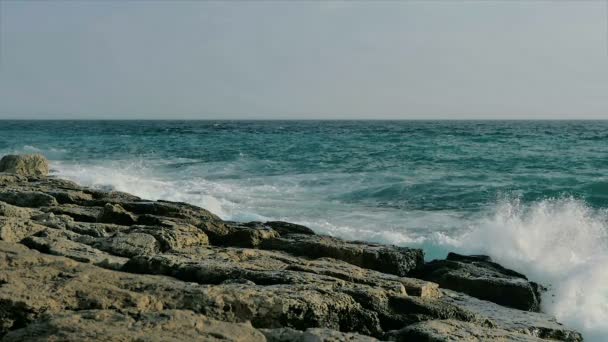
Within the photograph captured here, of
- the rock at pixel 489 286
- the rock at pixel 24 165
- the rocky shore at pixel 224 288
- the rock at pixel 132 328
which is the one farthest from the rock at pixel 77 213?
the rock at pixel 24 165

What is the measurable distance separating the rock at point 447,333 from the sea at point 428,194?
283 centimetres

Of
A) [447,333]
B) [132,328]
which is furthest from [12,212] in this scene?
[447,333]

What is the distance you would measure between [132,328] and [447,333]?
1.85 meters

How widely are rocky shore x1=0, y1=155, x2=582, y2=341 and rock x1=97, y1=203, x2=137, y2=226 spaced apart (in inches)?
0.5

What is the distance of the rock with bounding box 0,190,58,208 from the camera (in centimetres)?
757

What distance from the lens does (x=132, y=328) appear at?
2.83 m

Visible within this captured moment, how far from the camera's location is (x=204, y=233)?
632 cm

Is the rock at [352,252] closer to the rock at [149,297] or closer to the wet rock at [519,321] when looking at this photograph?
the wet rock at [519,321]

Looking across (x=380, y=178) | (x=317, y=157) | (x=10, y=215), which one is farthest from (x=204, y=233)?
(x=317, y=157)

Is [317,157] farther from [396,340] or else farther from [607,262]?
[396,340]

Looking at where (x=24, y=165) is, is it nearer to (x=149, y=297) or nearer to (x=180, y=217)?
(x=180, y=217)

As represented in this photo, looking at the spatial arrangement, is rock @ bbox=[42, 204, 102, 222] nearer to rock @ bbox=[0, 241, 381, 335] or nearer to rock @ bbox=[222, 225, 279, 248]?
rock @ bbox=[222, 225, 279, 248]

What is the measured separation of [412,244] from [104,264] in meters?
6.50

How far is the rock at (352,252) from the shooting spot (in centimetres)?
609
